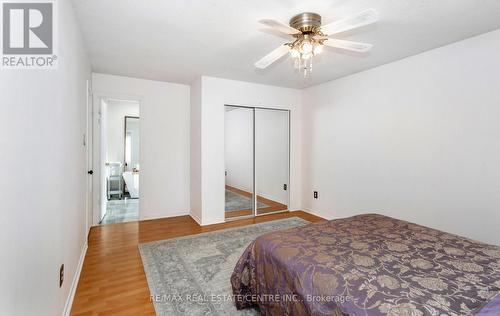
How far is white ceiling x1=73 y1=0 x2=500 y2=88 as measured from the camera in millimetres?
1900

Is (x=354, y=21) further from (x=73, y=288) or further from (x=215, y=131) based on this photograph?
(x=73, y=288)

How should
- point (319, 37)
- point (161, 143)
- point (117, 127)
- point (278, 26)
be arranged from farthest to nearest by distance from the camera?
point (117, 127) → point (161, 143) → point (319, 37) → point (278, 26)

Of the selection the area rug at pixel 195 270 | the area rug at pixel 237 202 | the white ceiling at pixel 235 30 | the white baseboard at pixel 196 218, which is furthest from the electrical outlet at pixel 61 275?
the area rug at pixel 237 202

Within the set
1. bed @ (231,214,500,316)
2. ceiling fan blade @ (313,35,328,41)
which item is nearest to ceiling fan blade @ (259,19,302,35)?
ceiling fan blade @ (313,35,328,41)

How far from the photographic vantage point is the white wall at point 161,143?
397 centimetres

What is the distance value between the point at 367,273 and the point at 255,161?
10.2ft

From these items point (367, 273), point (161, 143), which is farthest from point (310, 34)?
point (161, 143)

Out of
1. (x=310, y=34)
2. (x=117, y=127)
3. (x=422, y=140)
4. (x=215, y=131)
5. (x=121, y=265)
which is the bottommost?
(x=121, y=265)

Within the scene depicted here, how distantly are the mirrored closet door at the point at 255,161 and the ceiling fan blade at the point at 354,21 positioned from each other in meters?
2.39

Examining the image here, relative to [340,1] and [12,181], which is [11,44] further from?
[340,1]

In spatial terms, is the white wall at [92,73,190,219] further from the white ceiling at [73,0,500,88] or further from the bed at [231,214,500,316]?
the bed at [231,214,500,316]

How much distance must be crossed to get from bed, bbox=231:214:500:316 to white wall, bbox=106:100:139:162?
5.50m

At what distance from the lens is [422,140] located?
110 inches

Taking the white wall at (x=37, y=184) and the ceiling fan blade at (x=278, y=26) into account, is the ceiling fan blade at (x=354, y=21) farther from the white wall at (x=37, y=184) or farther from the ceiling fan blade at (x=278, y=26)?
the white wall at (x=37, y=184)
